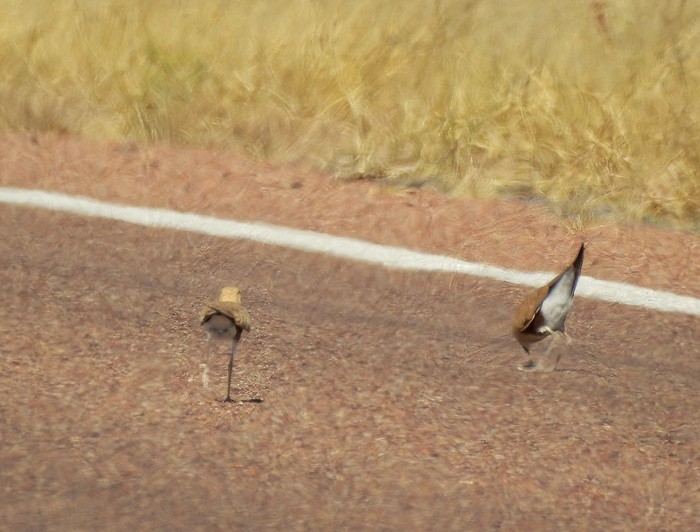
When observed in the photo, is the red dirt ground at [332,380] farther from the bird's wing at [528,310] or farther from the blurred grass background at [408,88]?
the blurred grass background at [408,88]

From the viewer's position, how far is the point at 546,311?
190 inches

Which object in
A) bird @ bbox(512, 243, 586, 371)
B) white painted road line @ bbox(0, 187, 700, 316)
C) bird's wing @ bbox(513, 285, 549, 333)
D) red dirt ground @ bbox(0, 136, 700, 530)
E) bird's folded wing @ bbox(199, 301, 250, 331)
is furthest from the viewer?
white painted road line @ bbox(0, 187, 700, 316)

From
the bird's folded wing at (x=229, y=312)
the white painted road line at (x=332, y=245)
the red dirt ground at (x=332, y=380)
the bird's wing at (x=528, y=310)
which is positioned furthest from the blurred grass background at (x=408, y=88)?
the bird's folded wing at (x=229, y=312)

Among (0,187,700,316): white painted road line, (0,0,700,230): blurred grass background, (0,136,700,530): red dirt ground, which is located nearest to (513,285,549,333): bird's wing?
(0,136,700,530): red dirt ground

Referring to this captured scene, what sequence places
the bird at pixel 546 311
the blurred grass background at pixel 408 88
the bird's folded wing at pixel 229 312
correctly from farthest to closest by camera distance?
the blurred grass background at pixel 408 88, the bird at pixel 546 311, the bird's folded wing at pixel 229 312

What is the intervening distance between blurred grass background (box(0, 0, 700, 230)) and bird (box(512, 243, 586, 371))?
1.59 meters

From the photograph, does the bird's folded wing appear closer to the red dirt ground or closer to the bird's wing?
the red dirt ground

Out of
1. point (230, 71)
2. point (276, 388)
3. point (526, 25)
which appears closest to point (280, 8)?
point (230, 71)

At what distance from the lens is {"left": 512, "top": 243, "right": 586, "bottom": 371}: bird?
470 centimetres

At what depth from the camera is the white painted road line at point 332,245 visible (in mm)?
5738

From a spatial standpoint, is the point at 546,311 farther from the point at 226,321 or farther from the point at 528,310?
the point at 226,321

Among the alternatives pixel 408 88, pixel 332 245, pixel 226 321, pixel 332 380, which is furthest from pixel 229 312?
pixel 408 88

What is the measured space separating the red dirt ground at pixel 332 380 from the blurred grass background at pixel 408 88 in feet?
1.32

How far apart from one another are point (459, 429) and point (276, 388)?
700 mm
